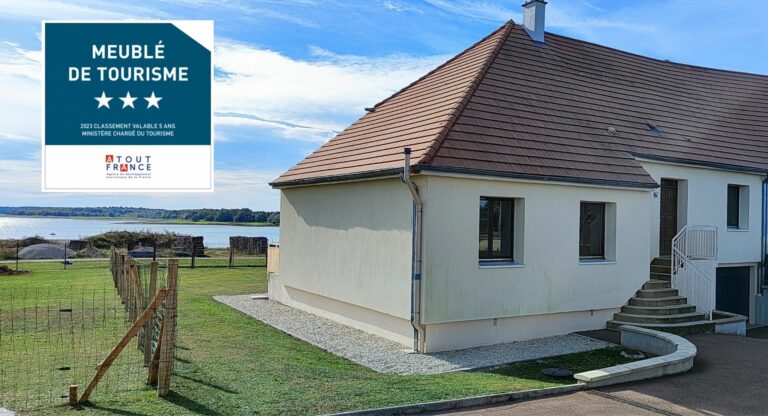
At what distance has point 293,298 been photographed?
17328mm

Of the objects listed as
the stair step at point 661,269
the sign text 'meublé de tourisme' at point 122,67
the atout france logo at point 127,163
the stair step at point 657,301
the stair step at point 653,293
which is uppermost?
the sign text 'meublé de tourisme' at point 122,67

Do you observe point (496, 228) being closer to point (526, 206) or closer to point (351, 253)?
point (526, 206)

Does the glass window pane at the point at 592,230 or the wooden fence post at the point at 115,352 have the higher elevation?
the glass window pane at the point at 592,230

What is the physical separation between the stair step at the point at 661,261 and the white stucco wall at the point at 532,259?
133 cm

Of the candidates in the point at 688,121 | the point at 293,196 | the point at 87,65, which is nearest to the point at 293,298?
the point at 293,196

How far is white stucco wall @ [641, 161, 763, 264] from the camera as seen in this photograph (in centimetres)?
1614

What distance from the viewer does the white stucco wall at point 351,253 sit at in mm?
12375

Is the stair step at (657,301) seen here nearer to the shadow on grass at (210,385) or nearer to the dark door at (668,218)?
the dark door at (668,218)

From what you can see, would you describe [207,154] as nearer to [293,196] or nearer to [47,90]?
[293,196]

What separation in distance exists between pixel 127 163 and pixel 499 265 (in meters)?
9.69

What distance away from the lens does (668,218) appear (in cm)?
1661

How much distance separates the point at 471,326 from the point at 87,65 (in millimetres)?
11389

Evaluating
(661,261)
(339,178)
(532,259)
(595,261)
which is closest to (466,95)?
(339,178)

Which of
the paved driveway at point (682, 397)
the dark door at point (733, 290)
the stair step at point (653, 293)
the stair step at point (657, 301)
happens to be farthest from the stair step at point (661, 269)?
the paved driveway at point (682, 397)
